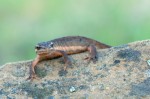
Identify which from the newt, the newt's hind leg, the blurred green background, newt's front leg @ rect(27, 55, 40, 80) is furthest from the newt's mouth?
the blurred green background

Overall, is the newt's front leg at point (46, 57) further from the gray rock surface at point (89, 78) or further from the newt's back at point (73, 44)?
the newt's back at point (73, 44)

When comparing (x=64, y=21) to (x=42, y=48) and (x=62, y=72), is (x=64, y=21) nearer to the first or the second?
(x=42, y=48)

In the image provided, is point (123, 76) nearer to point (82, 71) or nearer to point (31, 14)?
point (82, 71)

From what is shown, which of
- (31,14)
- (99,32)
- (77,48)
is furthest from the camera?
(31,14)

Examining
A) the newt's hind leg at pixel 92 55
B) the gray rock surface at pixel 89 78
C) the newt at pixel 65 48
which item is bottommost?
the gray rock surface at pixel 89 78

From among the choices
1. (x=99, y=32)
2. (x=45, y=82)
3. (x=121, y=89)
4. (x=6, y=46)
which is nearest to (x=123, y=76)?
(x=121, y=89)

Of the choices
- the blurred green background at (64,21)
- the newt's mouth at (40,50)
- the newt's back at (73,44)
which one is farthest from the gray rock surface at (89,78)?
the blurred green background at (64,21)
